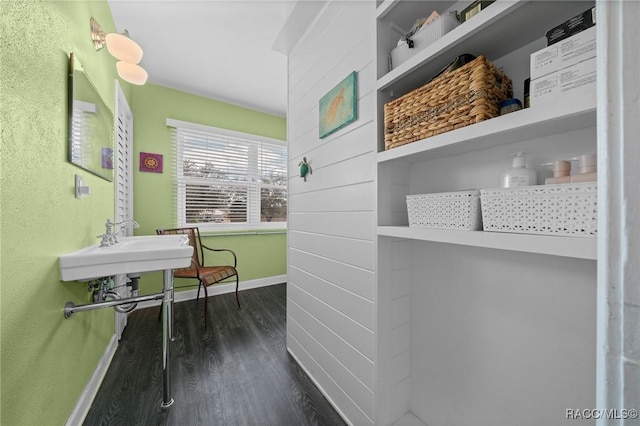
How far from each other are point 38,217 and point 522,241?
1622mm

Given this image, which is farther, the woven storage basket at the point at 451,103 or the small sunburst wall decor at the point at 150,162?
the small sunburst wall decor at the point at 150,162

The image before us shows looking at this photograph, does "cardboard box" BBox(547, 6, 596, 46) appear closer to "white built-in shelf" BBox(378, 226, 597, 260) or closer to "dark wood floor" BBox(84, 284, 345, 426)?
"white built-in shelf" BBox(378, 226, 597, 260)

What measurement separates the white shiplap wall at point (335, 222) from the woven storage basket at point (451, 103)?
0.62 feet

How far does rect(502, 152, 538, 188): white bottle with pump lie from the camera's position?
0.75 metres

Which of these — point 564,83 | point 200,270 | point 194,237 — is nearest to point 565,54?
point 564,83

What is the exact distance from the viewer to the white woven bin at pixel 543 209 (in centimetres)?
57


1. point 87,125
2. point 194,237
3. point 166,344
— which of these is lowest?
point 166,344

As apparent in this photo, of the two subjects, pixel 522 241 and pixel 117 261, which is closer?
pixel 522 241

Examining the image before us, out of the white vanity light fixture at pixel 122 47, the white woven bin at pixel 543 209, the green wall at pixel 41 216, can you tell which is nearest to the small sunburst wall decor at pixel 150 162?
the green wall at pixel 41 216

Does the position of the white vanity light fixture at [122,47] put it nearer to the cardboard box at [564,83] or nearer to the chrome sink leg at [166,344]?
the chrome sink leg at [166,344]

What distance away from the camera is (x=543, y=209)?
0.64m

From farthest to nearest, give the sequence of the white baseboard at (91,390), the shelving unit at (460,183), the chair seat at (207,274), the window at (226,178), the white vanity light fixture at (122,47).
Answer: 1. the window at (226,178)
2. the chair seat at (207,274)
3. the white vanity light fixture at (122,47)
4. the white baseboard at (91,390)
5. the shelving unit at (460,183)

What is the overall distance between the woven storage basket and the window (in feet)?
9.02

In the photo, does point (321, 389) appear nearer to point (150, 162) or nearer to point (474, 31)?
point (474, 31)
